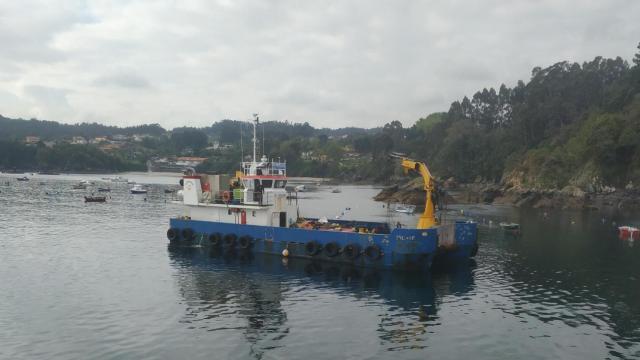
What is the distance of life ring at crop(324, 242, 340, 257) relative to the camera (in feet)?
119

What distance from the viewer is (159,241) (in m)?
49.3

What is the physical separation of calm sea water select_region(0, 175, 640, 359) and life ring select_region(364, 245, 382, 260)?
1.18 m

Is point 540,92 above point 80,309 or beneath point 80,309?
above

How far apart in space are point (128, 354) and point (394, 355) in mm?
10333

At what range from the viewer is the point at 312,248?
36.9 metres

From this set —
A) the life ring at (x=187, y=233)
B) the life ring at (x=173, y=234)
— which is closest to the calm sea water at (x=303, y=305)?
the life ring at (x=187, y=233)

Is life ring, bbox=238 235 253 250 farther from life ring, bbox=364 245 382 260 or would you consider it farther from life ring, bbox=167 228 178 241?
life ring, bbox=364 245 382 260

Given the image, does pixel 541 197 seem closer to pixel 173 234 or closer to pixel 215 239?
pixel 215 239

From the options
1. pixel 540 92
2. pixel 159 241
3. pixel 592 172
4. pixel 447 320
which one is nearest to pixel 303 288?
pixel 447 320

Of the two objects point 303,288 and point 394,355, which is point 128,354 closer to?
point 394,355

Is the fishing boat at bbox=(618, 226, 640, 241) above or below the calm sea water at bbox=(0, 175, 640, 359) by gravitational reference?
above

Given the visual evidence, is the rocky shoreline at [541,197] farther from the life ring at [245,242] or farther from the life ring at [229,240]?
the life ring at [245,242]

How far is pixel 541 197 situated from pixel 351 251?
69.9m

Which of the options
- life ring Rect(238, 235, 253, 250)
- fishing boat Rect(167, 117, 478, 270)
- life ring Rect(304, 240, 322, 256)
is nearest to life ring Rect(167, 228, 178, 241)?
fishing boat Rect(167, 117, 478, 270)
